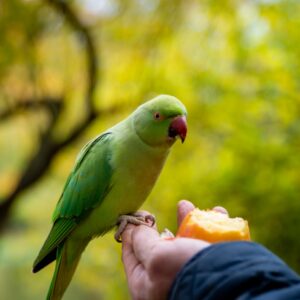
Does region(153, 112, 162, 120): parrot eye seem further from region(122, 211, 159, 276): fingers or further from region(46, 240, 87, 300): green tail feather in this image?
region(46, 240, 87, 300): green tail feather

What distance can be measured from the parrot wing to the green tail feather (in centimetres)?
3

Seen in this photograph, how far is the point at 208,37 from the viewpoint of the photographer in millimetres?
5652

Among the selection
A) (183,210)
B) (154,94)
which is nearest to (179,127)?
(183,210)

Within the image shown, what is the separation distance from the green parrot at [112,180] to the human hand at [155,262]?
341 millimetres

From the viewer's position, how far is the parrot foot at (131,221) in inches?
63.9

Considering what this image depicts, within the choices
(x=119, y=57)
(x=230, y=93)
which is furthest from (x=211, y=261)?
(x=119, y=57)

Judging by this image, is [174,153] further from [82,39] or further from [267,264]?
[267,264]

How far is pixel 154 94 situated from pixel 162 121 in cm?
419

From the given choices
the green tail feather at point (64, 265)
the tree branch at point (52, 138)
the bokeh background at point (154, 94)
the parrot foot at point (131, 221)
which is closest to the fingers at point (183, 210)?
the parrot foot at point (131, 221)

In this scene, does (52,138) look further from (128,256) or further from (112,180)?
(128,256)

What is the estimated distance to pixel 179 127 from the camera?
1.56m

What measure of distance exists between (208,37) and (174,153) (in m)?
1.27

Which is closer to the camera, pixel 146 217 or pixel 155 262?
pixel 155 262

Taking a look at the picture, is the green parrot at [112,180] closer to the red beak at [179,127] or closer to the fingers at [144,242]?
the red beak at [179,127]
